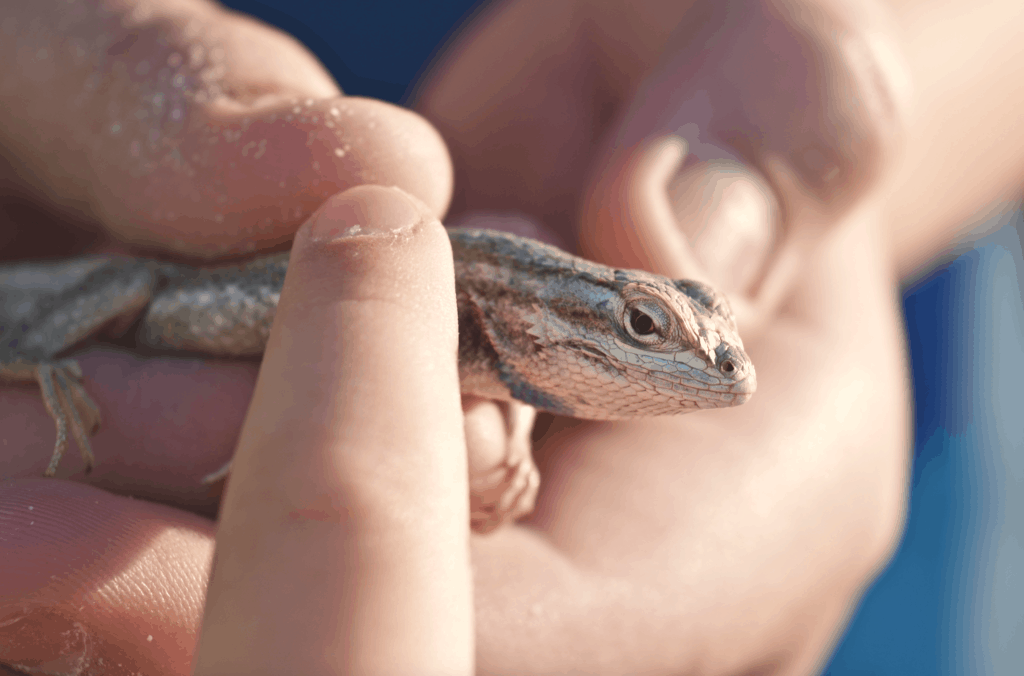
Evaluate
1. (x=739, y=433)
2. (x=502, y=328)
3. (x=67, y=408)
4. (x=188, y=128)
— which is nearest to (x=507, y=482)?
(x=502, y=328)

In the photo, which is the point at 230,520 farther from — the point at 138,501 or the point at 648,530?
the point at 648,530

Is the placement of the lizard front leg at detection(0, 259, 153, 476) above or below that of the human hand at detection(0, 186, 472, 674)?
below

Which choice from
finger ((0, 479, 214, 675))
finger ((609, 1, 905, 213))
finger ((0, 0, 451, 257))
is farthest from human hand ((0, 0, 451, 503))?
finger ((609, 1, 905, 213))

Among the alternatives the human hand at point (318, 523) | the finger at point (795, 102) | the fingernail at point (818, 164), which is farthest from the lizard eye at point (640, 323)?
the fingernail at point (818, 164)

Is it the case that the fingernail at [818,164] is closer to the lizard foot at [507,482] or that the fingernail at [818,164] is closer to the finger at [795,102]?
the finger at [795,102]

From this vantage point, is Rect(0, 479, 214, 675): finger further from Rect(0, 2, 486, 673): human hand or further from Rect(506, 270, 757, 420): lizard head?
Rect(506, 270, 757, 420): lizard head

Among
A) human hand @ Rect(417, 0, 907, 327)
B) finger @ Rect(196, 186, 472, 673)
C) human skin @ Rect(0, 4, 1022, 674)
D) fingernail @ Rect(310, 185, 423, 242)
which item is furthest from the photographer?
human hand @ Rect(417, 0, 907, 327)

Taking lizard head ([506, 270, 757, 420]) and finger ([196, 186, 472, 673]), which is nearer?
finger ([196, 186, 472, 673])

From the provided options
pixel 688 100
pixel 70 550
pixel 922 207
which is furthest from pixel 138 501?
pixel 922 207
